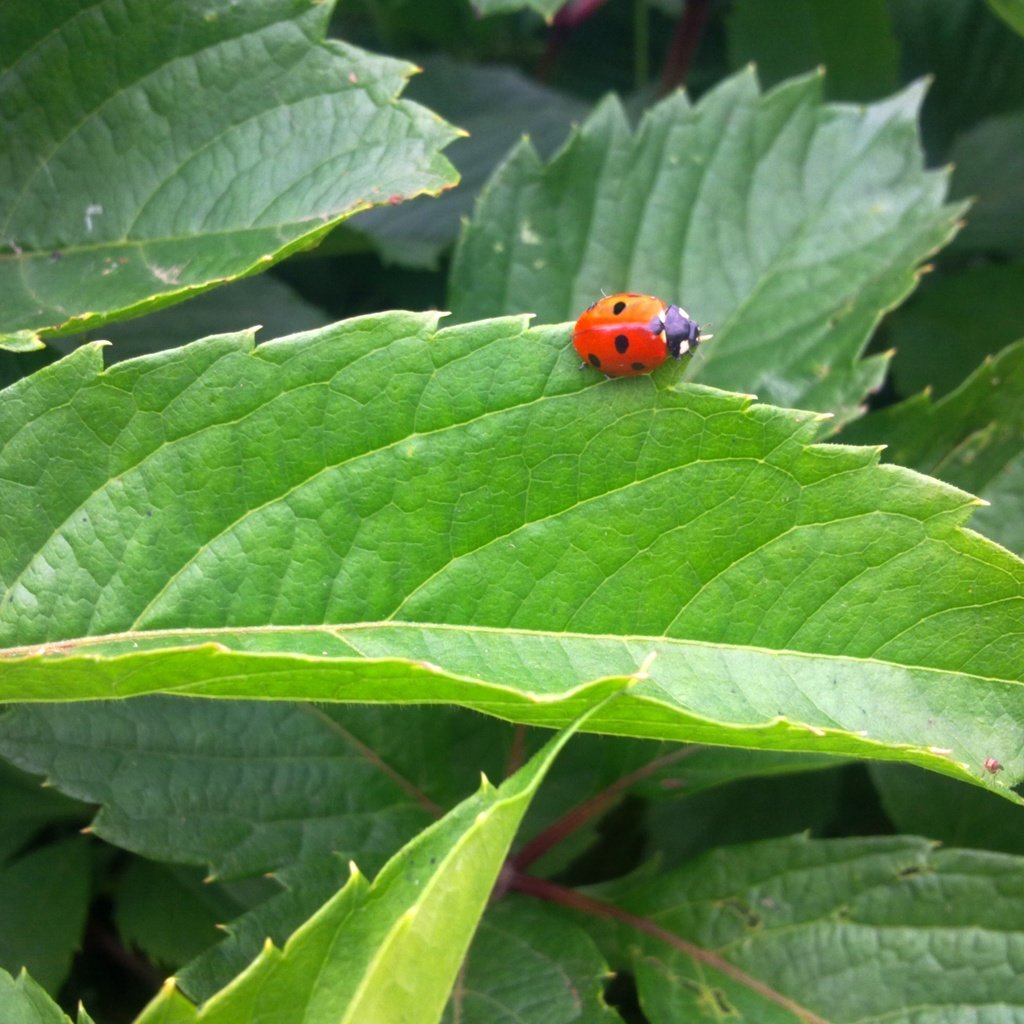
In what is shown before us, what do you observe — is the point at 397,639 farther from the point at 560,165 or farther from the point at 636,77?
the point at 636,77

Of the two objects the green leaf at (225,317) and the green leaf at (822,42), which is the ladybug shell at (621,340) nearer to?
the green leaf at (225,317)

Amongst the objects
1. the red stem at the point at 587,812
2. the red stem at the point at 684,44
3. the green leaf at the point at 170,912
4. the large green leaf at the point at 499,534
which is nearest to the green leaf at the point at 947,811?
the red stem at the point at 587,812

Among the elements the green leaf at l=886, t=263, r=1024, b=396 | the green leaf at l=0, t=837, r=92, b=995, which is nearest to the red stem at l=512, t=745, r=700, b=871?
the green leaf at l=0, t=837, r=92, b=995

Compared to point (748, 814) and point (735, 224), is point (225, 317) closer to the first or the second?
point (735, 224)

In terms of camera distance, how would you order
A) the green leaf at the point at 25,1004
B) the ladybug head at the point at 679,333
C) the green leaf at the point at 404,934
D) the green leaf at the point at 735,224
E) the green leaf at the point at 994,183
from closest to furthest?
the green leaf at the point at 404,934
the green leaf at the point at 25,1004
the ladybug head at the point at 679,333
the green leaf at the point at 735,224
the green leaf at the point at 994,183

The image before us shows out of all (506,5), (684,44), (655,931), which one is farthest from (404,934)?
(684,44)

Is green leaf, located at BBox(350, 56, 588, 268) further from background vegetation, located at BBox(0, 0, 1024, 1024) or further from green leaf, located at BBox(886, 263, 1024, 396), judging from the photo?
green leaf, located at BBox(886, 263, 1024, 396)
